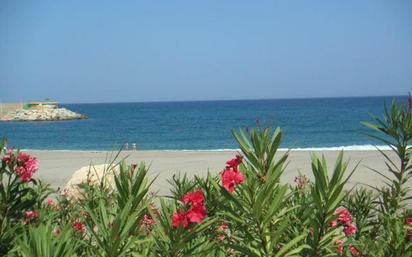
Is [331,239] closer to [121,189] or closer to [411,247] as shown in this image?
[411,247]

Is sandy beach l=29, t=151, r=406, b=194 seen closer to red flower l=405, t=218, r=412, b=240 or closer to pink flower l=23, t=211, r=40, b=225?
pink flower l=23, t=211, r=40, b=225

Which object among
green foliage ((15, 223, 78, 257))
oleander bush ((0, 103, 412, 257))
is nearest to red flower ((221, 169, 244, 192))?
oleander bush ((0, 103, 412, 257))

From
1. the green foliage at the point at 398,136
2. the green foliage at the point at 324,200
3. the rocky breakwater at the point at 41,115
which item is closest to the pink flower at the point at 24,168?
the green foliage at the point at 324,200

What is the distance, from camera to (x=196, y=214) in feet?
4.39

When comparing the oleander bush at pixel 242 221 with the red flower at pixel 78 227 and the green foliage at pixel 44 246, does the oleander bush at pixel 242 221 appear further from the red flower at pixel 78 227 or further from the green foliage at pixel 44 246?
the red flower at pixel 78 227

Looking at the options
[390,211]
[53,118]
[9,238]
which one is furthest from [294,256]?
[53,118]

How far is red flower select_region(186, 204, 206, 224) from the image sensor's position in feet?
4.35

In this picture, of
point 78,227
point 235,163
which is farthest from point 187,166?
point 235,163

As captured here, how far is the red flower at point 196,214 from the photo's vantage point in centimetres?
133

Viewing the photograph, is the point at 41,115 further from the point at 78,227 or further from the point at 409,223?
the point at 409,223

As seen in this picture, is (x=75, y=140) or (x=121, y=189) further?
(x=75, y=140)

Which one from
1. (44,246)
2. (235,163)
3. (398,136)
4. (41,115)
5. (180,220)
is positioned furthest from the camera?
(41,115)

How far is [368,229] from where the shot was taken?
228 cm

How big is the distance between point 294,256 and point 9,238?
1.01 m
